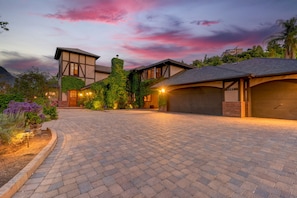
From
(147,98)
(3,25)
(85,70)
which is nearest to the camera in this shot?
(3,25)

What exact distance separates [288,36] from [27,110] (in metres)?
30.4

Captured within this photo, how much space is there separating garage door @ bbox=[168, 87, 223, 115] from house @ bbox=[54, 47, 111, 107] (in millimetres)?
16110

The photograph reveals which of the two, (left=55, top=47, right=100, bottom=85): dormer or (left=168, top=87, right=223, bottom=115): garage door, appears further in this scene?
(left=55, top=47, right=100, bottom=85): dormer

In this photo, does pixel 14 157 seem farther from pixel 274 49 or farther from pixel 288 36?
pixel 274 49

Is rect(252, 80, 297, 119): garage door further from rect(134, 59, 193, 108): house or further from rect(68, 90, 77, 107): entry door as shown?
rect(68, 90, 77, 107): entry door

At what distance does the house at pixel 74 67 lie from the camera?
21.0 m

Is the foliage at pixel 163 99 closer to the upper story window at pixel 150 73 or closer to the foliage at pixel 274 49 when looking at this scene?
the upper story window at pixel 150 73

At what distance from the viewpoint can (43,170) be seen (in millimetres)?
2551

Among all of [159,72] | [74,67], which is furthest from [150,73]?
[74,67]

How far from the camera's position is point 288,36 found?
19516 millimetres

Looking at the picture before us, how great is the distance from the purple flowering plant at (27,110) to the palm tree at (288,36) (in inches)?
1137

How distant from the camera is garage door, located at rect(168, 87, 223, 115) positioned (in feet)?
37.0

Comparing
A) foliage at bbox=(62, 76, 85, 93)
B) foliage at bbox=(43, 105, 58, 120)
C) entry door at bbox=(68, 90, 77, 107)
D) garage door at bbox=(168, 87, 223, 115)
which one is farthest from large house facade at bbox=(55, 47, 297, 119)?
entry door at bbox=(68, 90, 77, 107)

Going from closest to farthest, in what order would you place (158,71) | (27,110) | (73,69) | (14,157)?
(14,157), (27,110), (158,71), (73,69)
